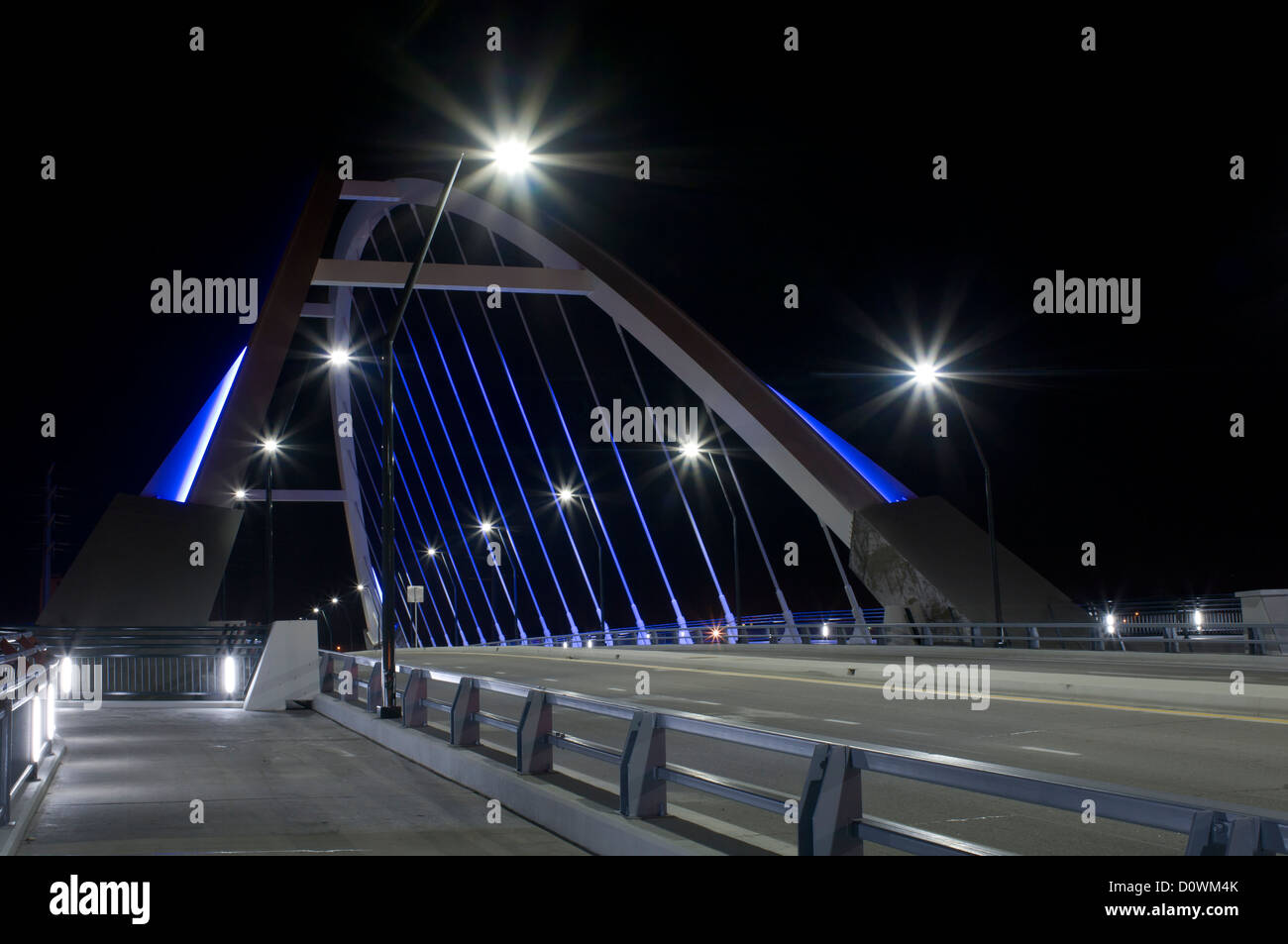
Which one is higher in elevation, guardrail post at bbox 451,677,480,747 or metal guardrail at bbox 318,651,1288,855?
metal guardrail at bbox 318,651,1288,855

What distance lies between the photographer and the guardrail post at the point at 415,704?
1270cm

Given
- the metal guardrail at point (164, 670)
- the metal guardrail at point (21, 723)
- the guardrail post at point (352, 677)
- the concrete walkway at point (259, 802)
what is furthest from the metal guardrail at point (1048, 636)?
the metal guardrail at point (21, 723)

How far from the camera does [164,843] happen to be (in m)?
7.21

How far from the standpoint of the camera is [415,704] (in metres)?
12.7

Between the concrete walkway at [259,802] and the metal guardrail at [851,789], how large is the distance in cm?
61

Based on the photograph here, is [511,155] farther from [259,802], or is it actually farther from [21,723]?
[21,723]

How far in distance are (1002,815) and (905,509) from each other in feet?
79.4

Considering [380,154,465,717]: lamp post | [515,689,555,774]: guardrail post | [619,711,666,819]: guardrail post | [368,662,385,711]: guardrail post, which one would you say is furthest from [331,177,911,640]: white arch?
[619,711,666,819]: guardrail post

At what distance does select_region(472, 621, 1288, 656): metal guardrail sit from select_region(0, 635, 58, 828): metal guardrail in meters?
18.8

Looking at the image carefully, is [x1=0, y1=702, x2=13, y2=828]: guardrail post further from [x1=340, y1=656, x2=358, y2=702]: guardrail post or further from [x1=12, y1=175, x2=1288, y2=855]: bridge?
[x1=340, y1=656, x2=358, y2=702]: guardrail post

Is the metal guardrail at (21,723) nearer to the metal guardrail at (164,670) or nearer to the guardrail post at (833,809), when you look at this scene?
the guardrail post at (833,809)

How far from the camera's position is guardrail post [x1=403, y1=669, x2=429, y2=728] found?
1270 cm
